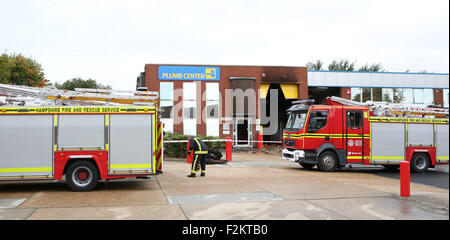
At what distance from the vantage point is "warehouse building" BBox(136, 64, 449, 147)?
29781 millimetres

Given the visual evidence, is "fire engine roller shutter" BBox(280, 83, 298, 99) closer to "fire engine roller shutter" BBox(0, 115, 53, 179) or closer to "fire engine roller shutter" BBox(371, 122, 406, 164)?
"fire engine roller shutter" BBox(371, 122, 406, 164)

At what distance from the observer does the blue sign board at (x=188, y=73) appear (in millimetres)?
29656

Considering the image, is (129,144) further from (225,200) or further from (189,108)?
(189,108)

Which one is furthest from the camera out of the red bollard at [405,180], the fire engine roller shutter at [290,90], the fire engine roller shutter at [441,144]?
the fire engine roller shutter at [290,90]

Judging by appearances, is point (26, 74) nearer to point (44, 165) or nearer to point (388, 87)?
point (44, 165)

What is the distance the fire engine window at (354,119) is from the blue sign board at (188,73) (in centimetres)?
1511

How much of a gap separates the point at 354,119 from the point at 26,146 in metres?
12.1

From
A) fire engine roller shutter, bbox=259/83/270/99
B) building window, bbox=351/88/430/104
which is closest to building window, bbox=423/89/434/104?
building window, bbox=351/88/430/104

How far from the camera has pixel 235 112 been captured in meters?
30.2

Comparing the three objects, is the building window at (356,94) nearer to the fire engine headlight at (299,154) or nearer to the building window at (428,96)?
the building window at (428,96)

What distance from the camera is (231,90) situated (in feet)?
99.5

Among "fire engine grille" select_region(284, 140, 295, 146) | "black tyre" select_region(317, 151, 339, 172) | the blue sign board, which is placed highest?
the blue sign board

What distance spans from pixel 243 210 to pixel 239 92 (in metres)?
22.1

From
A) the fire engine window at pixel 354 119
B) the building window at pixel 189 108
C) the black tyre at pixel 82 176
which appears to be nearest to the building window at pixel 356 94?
the building window at pixel 189 108
